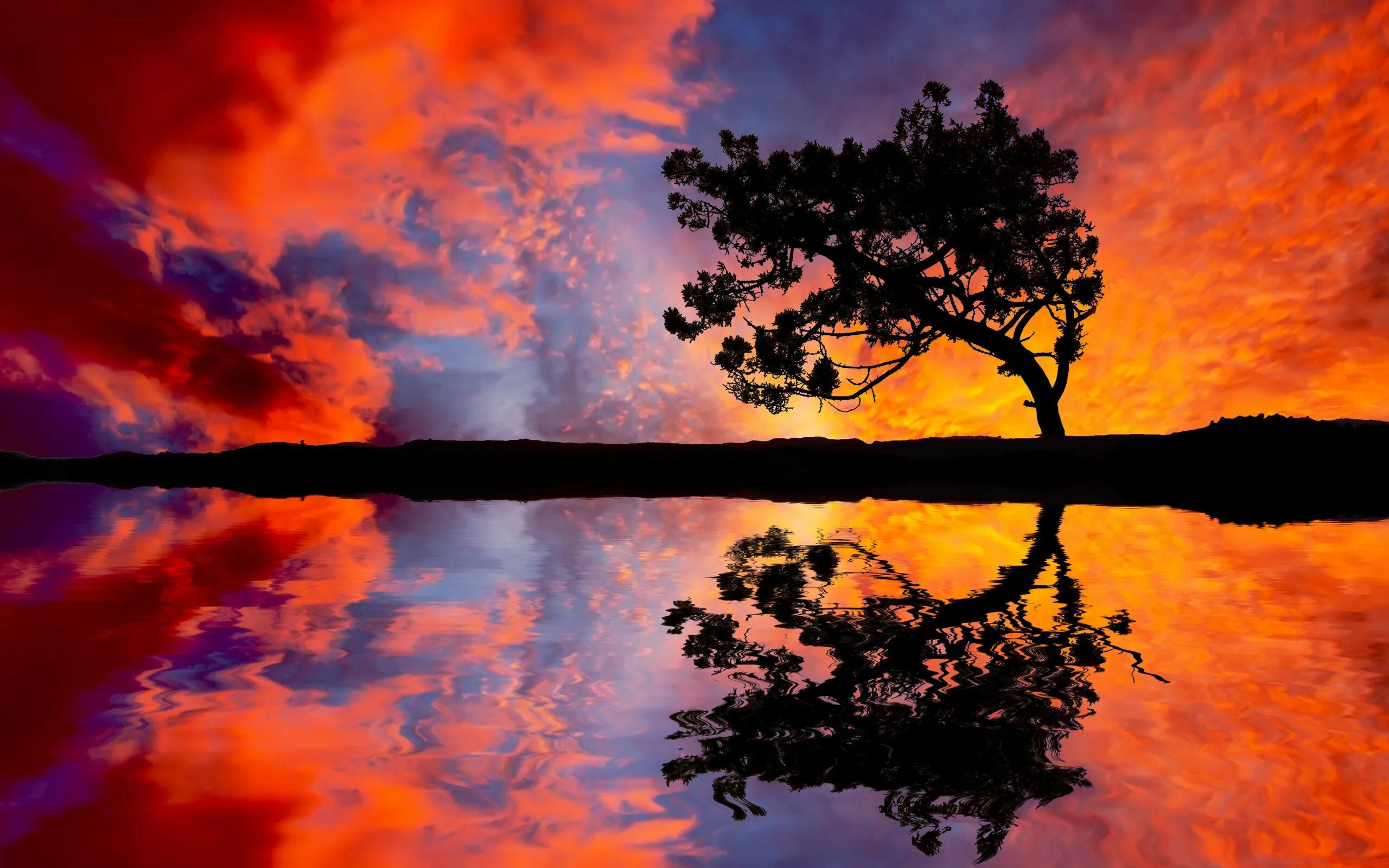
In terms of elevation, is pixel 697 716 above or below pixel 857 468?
below

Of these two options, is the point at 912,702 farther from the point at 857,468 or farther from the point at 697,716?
the point at 857,468

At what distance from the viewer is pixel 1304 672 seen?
242cm

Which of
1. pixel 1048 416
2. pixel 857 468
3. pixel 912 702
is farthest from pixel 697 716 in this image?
pixel 1048 416

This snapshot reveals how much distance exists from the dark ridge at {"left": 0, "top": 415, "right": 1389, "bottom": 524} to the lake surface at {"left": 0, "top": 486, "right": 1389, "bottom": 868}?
6.85 metres

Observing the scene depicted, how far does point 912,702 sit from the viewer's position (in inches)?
82.9

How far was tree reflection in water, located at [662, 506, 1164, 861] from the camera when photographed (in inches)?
64.2

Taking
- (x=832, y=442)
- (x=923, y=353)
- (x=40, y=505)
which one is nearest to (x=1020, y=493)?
(x=832, y=442)

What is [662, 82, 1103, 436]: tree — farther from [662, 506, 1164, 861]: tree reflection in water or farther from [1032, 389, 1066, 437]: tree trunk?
[662, 506, 1164, 861]: tree reflection in water

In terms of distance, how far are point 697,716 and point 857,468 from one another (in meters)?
13.1

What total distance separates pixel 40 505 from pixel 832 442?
12579 mm

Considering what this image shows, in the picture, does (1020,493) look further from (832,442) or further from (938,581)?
(938,581)

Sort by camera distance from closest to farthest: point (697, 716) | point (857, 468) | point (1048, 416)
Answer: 1. point (697, 716)
2. point (857, 468)
3. point (1048, 416)

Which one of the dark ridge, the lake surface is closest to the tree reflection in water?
the lake surface

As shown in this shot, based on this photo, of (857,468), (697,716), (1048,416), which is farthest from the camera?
(1048,416)
